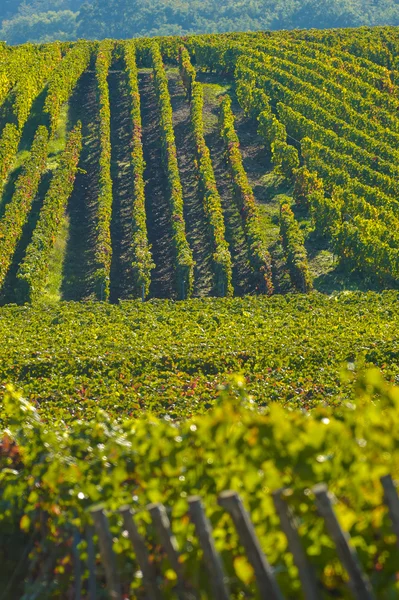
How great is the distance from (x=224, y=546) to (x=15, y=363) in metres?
19.8

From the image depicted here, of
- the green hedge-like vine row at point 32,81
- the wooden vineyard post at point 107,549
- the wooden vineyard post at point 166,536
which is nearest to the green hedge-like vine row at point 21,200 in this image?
the green hedge-like vine row at point 32,81

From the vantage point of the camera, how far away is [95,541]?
8.63m

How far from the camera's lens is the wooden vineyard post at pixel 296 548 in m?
5.75

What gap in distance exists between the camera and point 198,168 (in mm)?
49125

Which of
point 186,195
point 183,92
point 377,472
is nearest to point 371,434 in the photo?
point 377,472

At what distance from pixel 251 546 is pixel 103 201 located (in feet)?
130

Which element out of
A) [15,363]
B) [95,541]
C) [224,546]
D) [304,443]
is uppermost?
[304,443]

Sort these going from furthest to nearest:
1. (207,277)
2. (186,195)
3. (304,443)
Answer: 1. (186,195)
2. (207,277)
3. (304,443)

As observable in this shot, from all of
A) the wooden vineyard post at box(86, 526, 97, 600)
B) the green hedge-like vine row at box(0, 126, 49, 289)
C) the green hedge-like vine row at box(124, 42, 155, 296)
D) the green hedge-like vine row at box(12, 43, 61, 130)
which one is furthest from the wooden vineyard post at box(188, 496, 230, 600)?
the green hedge-like vine row at box(12, 43, 61, 130)

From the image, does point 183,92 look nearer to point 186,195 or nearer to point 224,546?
point 186,195

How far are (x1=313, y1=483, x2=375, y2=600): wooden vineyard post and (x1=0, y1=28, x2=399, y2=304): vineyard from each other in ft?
106

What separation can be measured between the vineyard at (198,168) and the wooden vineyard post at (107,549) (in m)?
30.8

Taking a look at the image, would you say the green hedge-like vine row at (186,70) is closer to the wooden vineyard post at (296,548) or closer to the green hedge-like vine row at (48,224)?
the green hedge-like vine row at (48,224)

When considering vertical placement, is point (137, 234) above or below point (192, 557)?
below
